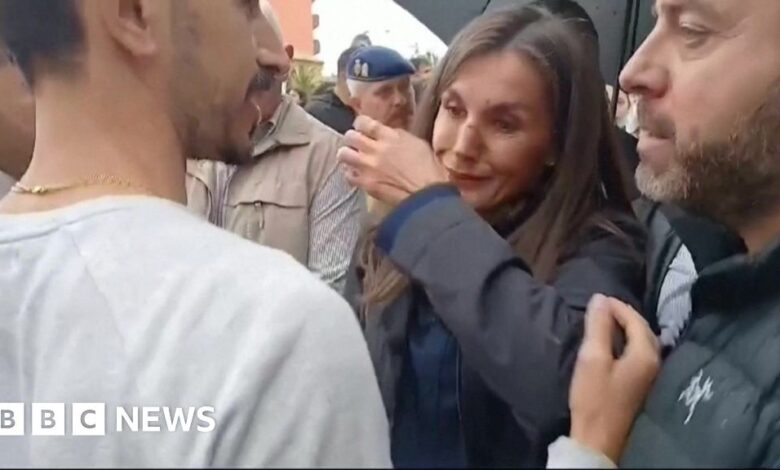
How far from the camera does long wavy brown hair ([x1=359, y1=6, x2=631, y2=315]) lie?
1129mm

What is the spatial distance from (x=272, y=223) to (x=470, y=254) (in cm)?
76

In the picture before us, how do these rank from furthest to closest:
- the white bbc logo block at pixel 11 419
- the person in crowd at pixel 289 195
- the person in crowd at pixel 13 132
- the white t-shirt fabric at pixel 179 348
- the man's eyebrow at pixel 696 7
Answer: the person in crowd at pixel 289 195 < the person in crowd at pixel 13 132 < the man's eyebrow at pixel 696 7 < the white bbc logo block at pixel 11 419 < the white t-shirt fabric at pixel 179 348

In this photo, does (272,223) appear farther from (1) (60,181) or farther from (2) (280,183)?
(1) (60,181)

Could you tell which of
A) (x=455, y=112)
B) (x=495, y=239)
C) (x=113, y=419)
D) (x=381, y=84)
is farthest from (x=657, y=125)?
(x=381, y=84)

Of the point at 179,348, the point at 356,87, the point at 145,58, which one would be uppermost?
the point at 145,58

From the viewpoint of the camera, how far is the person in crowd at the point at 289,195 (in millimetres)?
1621

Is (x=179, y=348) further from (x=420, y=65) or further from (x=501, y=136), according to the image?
(x=420, y=65)

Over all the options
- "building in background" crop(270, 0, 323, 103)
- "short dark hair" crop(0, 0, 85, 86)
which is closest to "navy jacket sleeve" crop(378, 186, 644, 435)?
"short dark hair" crop(0, 0, 85, 86)

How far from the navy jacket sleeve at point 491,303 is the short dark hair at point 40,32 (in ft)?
1.17

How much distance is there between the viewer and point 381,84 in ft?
7.08

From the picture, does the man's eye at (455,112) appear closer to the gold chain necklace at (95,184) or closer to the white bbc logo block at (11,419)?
the gold chain necklace at (95,184)

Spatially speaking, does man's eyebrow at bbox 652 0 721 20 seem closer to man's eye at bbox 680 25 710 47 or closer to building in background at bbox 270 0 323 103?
man's eye at bbox 680 25 710 47

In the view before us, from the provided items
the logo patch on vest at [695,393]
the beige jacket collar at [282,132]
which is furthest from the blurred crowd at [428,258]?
the beige jacket collar at [282,132]

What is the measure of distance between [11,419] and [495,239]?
45 centimetres
